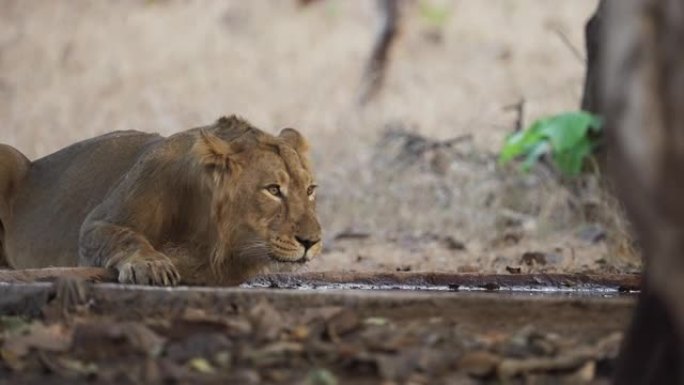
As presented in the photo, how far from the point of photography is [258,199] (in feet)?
18.0

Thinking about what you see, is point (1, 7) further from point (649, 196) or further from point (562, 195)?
point (649, 196)

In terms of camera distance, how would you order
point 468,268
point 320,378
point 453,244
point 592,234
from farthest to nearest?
point 453,244
point 592,234
point 468,268
point 320,378

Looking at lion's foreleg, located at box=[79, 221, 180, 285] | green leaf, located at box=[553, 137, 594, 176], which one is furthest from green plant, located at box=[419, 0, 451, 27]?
lion's foreleg, located at box=[79, 221, 180, 285]

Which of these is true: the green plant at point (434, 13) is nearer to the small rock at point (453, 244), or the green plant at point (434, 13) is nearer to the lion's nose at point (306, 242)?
the small rock at point (453, 244)

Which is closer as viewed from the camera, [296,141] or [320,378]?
[320,378]

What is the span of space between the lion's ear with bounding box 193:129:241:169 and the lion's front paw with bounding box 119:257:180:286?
55 cm

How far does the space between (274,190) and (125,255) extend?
0.58 metres

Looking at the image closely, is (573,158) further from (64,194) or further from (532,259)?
(64,194)

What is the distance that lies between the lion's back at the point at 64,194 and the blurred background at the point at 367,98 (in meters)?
1.86

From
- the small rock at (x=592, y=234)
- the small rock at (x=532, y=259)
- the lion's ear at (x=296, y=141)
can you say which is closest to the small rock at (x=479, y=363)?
the lion's ear at (x=296, y=141)

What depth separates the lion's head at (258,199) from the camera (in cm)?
542

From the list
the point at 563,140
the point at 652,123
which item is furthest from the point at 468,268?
the point at 652,123

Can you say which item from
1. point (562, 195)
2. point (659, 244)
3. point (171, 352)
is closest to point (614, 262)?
point (562, 195)

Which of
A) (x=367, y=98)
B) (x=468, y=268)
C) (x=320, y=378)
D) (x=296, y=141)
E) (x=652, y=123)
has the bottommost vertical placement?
(x=320, y=378)
